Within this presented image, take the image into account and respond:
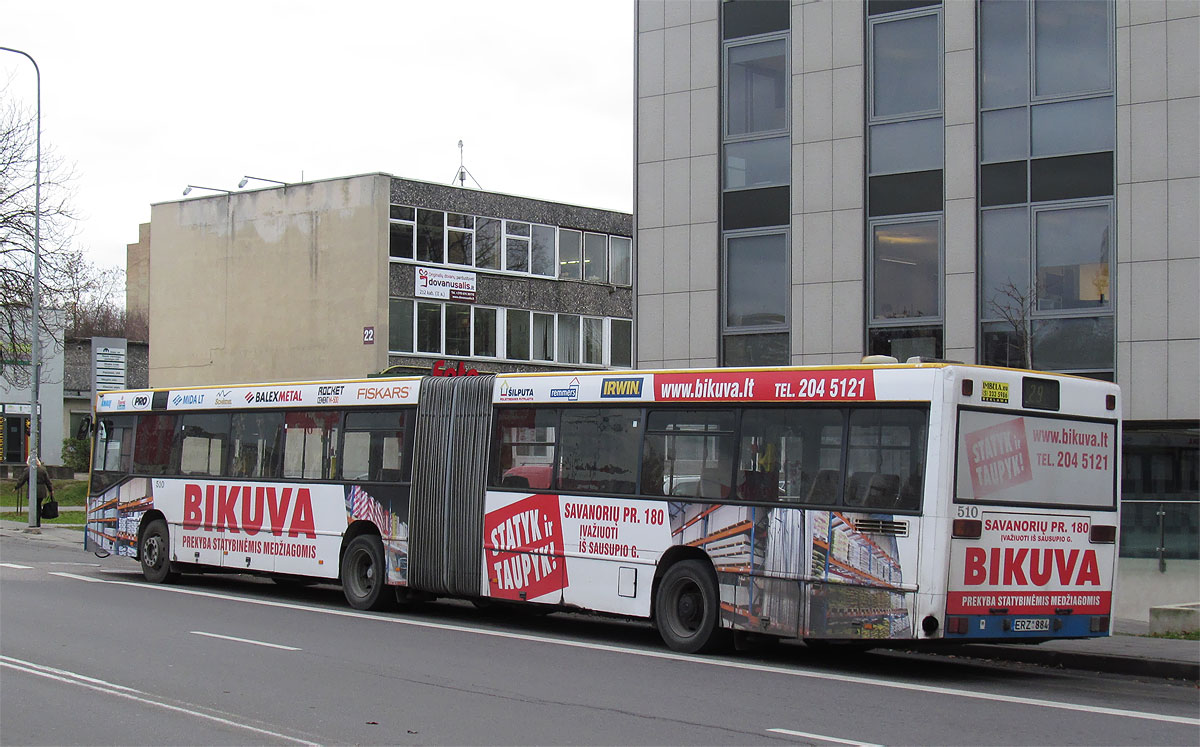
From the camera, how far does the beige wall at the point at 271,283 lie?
42.9 metres

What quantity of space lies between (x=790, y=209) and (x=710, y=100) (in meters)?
2.59

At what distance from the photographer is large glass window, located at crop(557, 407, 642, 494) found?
1437 cm

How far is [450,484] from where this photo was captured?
16.5 meters

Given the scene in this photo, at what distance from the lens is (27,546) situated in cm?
2856

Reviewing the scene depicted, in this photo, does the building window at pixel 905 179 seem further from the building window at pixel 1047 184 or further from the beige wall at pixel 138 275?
the beige wall at pixel 138 275

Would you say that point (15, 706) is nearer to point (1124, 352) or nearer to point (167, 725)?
point (167, 725)

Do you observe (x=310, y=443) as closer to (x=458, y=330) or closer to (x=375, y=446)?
(x=375, y=446)

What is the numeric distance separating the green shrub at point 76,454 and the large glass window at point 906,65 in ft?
127

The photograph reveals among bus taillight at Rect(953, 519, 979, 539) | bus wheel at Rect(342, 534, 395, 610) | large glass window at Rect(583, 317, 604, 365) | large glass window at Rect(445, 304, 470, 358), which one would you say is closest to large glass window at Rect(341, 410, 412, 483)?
bus wheel at Rect(342, 534, 395, 610)

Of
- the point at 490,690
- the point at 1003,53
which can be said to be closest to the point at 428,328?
the point at 1003,53

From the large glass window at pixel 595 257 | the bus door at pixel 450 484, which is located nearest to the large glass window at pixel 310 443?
the bus door at pixel 450 484

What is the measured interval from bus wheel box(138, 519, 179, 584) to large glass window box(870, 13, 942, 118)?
13272mm

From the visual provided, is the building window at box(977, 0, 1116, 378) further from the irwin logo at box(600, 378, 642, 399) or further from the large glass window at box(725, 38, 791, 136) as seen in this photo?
the irwin logo at box(600, 378, 642, 399)

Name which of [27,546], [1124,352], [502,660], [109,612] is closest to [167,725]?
[502,660]
